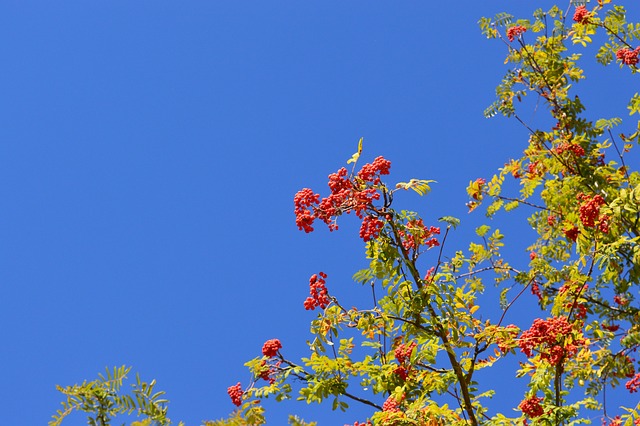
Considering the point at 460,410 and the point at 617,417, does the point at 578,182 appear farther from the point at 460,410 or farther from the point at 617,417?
the point at 460,410

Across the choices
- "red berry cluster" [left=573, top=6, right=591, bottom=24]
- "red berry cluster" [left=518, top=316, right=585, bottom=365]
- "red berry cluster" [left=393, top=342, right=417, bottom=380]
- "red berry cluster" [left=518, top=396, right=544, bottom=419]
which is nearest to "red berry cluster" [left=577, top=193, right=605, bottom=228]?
"red berry cluster" [left=518, top=316, right=585, bottom=365]

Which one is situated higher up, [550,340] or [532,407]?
[550,340]

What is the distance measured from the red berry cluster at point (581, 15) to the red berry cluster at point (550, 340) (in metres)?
5.47

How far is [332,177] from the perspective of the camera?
6547mm

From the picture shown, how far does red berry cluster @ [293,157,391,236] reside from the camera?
646 cm

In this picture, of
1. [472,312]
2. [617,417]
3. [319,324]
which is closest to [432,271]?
[472,312]

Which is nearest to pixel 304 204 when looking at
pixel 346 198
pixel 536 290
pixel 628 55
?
pixel 346 198

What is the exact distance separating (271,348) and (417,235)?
1683mm

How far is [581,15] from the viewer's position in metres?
10.3

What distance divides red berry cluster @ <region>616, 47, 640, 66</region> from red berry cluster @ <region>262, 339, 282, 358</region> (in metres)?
6.49

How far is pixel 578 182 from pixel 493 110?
1927 millimetres

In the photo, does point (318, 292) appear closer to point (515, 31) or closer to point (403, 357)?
point (403, 357)

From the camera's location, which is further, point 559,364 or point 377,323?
point 377,323

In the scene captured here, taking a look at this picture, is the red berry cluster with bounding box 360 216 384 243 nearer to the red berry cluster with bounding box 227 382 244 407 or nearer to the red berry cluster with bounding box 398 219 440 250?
the red berry cluster with bounding box 398 219 440 250
